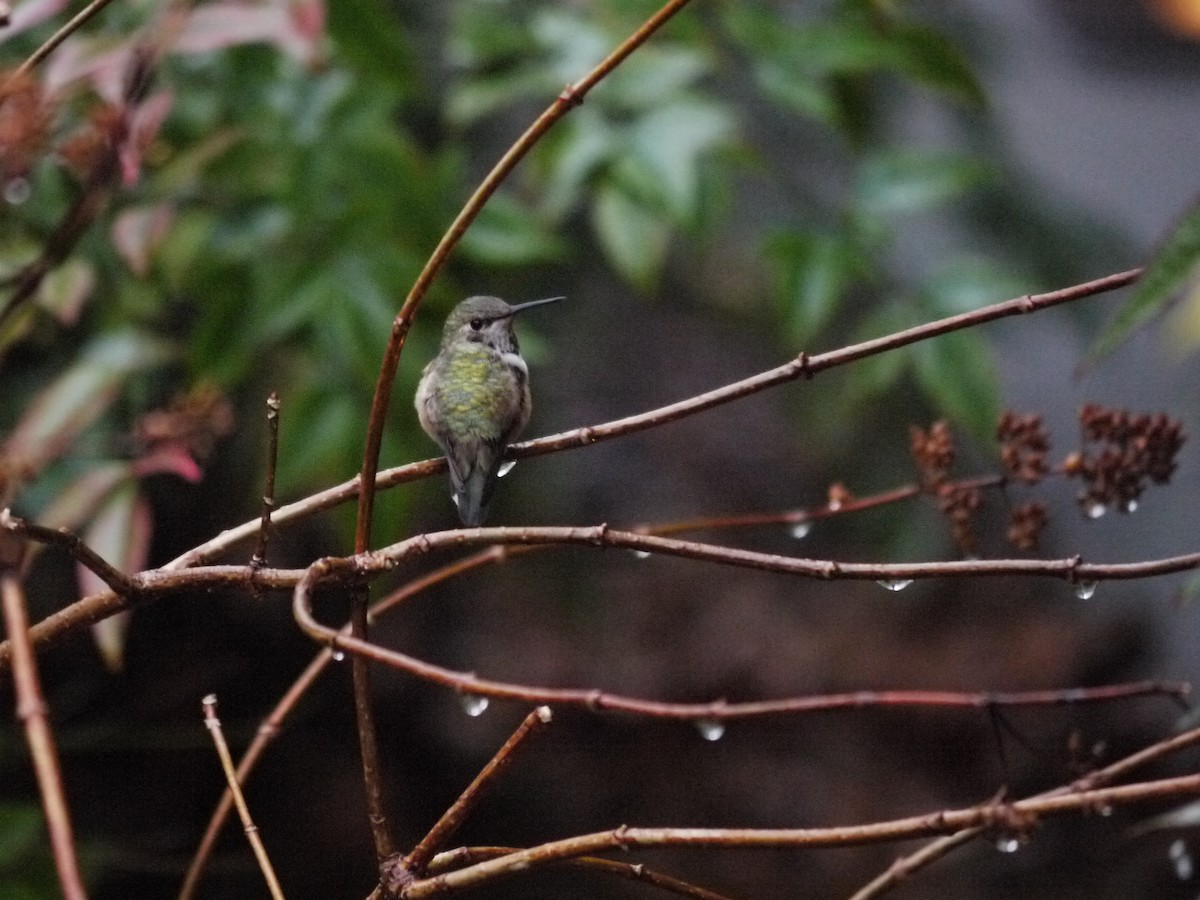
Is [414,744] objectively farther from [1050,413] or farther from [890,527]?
[1050,413]

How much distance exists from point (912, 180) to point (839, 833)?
133 cm

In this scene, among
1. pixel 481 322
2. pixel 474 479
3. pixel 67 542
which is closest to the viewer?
pixel 67 542

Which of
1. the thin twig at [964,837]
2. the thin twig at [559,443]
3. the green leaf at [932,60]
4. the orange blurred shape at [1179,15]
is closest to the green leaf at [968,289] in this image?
the green leaf at [932,60]

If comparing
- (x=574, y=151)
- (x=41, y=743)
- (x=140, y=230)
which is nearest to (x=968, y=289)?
(x=574, y=151)

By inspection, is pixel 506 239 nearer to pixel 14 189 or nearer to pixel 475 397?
pixel 475 397

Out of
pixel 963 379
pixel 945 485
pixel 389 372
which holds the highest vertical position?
pixel 963 379

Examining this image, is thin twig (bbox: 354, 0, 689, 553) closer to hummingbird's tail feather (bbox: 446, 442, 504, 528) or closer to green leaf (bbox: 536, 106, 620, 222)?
hummingbird's tail feather (bbox: 446, 442, 504, 528)

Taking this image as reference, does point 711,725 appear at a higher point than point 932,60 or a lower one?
lower

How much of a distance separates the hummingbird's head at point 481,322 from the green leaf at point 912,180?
0.53 metres

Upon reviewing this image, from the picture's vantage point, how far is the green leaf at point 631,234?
5.29 ft

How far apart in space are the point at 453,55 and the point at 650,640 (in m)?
1.83

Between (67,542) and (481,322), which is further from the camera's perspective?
(481,322)

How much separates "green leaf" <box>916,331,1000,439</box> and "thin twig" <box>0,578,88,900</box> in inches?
46.0

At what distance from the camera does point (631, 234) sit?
163 cm
